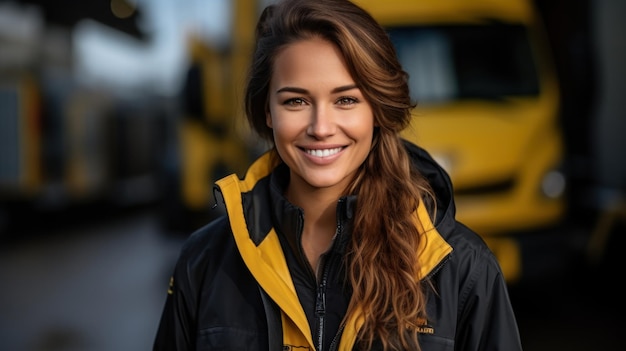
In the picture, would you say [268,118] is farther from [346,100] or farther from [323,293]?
[323,293]

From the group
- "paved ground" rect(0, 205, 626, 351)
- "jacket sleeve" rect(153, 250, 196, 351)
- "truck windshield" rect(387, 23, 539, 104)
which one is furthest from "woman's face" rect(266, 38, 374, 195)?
"truck windshield" rect(387, 23, 539, 104)

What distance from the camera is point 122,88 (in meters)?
14.8

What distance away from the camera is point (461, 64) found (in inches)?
236

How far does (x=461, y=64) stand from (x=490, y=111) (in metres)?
0.38

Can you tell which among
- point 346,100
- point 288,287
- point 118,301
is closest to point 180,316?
point 288,287

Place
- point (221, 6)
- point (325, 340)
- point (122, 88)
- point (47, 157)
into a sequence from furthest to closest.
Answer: point (122, 88)
point (47, 157)
point (221, 6)
point (325, 340)

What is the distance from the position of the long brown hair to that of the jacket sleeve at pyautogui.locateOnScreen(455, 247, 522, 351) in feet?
0.33

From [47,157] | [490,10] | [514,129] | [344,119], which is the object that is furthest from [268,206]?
[47,157]

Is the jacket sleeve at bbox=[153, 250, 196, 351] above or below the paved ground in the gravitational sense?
above

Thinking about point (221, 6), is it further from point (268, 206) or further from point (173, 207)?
point (268, 206)

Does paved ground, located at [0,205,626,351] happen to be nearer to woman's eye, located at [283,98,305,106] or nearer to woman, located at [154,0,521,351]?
woman, located at [154,0,521,351]

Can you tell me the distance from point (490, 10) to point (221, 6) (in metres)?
2.20

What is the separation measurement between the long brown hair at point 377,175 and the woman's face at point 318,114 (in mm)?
28

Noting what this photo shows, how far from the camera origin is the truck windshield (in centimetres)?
595
